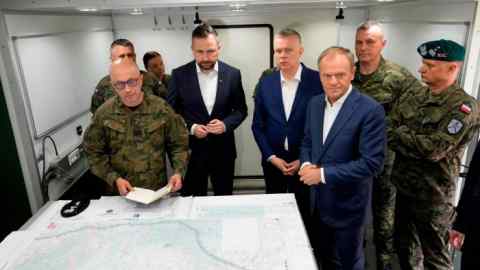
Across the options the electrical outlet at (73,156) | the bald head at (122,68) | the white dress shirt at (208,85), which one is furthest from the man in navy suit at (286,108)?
the electrical outlet at (73,156)

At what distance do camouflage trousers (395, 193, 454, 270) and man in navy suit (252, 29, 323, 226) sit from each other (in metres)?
0.58

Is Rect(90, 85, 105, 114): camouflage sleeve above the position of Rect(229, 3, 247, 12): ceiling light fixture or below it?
below

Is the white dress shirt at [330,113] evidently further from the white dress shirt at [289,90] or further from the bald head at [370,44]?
the bald head at [370,44]

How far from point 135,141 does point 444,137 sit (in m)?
1.60

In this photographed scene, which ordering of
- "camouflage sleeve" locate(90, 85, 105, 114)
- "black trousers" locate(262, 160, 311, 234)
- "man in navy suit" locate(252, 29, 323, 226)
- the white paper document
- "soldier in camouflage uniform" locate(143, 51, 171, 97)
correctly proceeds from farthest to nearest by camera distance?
"soldier in camouflage uniform" locate(143, 51, 171, 97), "camouflage sleeve" locate(90, 85, 105, 114), "black trousers" locate(262, 160, 311, 234), "man in navy suit" locate(252, 29, 323, 226), the white paper document

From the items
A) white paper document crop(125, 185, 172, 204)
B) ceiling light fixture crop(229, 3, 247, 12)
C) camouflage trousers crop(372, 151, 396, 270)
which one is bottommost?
camouflage trousers crop(372, 151, 396, 270)

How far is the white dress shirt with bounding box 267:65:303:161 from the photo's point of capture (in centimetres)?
216

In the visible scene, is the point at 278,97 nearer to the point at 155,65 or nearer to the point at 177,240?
the point at 177,240

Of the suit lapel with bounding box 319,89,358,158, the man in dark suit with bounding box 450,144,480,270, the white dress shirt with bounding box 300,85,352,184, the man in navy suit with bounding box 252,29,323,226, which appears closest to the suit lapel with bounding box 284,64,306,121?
the man in navy suit with bounding box 252,29,323,226

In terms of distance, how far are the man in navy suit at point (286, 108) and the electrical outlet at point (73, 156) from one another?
1473 millimetres

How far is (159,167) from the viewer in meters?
1.97

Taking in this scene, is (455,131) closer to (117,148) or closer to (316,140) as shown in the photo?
(316,140)

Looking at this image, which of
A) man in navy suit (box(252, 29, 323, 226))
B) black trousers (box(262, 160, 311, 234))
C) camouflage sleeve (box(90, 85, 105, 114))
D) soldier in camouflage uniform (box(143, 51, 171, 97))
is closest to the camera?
man in navy suit (box(252, 29, 323, 226))

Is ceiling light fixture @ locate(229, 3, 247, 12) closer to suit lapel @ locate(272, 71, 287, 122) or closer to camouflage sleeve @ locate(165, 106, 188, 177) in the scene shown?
suit lapel @ locate(272, 71, 287, 122)
